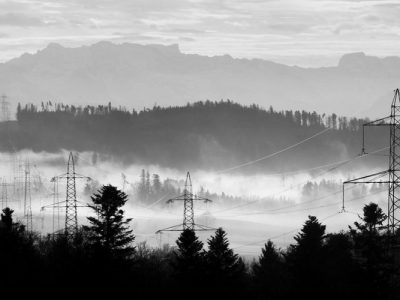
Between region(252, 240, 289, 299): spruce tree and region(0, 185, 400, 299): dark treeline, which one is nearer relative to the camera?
region(0, 185, 400, 299): dark treeline

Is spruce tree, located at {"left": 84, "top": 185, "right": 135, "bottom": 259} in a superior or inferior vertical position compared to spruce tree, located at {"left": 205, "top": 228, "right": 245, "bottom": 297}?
superior

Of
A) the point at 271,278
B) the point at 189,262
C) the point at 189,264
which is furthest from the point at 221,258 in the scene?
the point at 271,278

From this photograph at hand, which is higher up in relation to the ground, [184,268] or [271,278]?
[271,278]

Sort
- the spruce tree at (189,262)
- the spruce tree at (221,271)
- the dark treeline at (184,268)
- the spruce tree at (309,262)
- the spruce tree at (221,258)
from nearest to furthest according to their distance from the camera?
1. the dark treeline at (184,268)
2. the spruce tree at (189,262)
3. the spruce tree at (221,271)
4. the spruce tree at (309,262)
5. the spruce tree at (221,258)

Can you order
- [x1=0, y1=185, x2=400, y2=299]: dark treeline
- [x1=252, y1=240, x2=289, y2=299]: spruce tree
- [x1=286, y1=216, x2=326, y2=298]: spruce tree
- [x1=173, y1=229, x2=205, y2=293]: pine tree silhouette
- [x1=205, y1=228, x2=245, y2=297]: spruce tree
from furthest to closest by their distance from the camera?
[x1=252, y1=240, x2=289, y2=299]: spruce tree < [x1=286, y1=216, x2=326, y2=298]: spruce tree < [x1=205, y1=228, x2=245, y2=297]: spruce tree < [x1=173, y1=229, x2=205, y2=293]: pine tree silhouette < [x1=0, y1=185, x2=400, y2=299]: dark treeline

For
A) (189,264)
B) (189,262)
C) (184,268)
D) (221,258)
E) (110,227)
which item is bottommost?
(184,268)

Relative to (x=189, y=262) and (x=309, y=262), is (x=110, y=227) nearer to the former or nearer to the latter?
(x=189, y=262)

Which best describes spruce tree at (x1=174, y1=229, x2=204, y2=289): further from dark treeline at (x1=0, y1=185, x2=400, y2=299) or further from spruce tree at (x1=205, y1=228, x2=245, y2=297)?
spruce tree at (x1=205, y1=228, x2=245, y2=297)

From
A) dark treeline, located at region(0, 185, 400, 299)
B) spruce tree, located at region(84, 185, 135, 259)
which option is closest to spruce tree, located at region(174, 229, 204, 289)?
dark treeline, located at region(0, 185, 400, 299)

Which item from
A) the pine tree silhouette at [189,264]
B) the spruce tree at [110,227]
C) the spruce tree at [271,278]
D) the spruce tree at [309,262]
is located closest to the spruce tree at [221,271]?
the pine tree silhouette at [189,264]

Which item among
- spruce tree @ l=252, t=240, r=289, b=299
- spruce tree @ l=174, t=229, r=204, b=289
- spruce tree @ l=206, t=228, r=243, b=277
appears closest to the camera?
spruce tree @ l=174, t=229, r=204, b=289

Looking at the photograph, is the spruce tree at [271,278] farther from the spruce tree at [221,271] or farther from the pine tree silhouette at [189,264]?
the pine tree silhouette at [189,264]

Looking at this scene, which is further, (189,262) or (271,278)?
(271,278)

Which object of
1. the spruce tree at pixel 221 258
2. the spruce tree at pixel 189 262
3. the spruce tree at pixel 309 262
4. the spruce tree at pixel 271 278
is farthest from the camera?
the spruce tree at pixel 271 278
